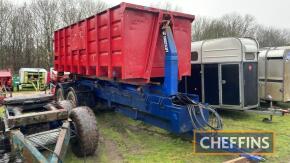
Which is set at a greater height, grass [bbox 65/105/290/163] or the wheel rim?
the wheel rim

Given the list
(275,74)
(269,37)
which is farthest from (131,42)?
(269,37)

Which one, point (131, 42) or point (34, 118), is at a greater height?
point (131, 42)

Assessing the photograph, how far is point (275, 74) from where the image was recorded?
383 inches

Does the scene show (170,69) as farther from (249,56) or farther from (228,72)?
(249,56)

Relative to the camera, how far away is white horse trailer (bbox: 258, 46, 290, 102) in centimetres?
954

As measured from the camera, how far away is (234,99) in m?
8.34

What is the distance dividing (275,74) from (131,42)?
632cm

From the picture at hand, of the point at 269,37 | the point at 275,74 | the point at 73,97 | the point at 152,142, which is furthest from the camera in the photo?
the point at 269,37

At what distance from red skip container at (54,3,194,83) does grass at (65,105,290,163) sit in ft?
4.56

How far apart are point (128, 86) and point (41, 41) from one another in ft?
88.7

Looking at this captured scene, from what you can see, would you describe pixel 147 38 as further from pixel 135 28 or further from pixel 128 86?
pixel 128 86

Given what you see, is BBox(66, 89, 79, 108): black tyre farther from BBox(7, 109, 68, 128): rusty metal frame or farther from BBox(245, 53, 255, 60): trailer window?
BBox(245, 53, 255, 60): trailer window

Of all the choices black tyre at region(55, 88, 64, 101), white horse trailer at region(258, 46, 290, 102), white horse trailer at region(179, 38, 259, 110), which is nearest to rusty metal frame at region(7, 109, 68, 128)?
black tyre at region(55, 88, 64, 101)

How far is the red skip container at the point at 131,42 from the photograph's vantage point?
18.2 feet
